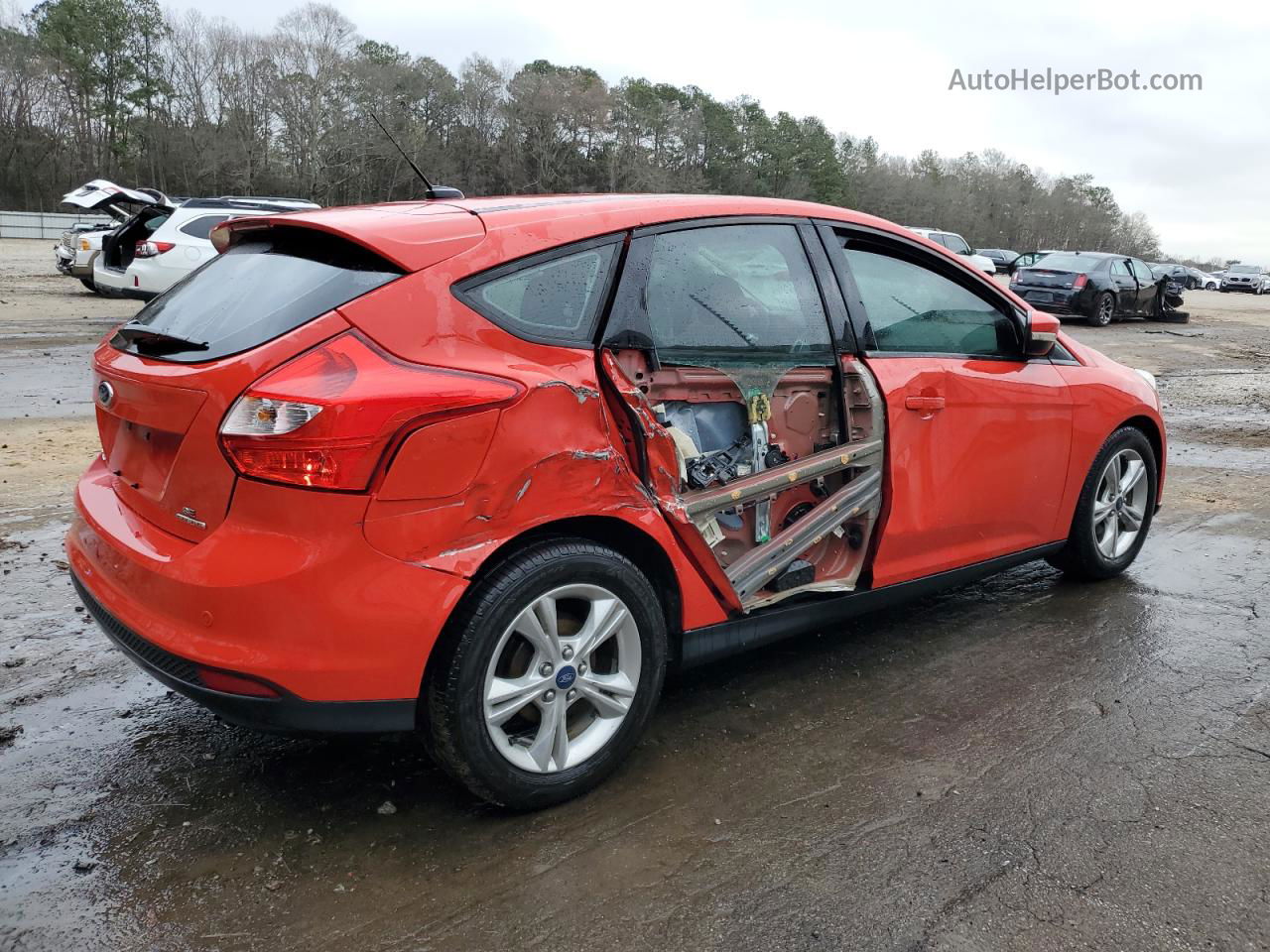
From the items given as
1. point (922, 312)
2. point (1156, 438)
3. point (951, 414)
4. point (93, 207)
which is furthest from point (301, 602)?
point (93, 207)

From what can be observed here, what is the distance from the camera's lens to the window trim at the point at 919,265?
3529 mm

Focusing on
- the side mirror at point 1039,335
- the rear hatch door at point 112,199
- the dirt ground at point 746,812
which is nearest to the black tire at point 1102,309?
the rear hatch door at point 112,199

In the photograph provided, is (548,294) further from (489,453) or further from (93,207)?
(93,207)

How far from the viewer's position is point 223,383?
2.39 m

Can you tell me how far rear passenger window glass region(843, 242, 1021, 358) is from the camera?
143 inches

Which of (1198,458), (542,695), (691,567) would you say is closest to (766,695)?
(691,567)

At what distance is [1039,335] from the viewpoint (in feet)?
13.6

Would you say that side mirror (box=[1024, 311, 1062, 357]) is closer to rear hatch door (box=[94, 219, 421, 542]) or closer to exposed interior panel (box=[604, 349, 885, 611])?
exposed interior panel (box=[604, 349, 885, 611])

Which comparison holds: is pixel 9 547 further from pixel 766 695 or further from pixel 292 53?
pixel 292 53

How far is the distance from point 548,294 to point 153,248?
534 inches

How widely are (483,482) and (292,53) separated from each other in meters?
76.6

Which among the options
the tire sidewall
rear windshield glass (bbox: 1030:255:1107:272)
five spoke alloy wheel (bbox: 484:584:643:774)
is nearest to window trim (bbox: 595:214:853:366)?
five spoke alloy wheel (bbox: 484:584:643:774)

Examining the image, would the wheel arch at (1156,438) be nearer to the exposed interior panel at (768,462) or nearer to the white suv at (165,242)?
the exposed interior panel at (768,462)

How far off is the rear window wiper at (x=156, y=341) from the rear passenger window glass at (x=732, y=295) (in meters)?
1.27
